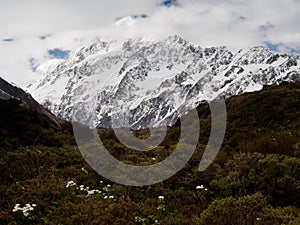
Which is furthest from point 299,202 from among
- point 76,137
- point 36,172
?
point 76,137

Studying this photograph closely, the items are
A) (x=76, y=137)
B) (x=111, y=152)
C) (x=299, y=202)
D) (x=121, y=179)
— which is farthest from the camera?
(x=76, y=137)

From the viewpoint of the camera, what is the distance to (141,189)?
10758mm

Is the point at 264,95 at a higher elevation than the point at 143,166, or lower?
higher

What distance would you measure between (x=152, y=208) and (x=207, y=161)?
12.2 ft

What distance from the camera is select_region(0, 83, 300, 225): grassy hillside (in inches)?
330

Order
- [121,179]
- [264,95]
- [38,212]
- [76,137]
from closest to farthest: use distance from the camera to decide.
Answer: [38,212] < [121,179] < [76,137] < [264,95]

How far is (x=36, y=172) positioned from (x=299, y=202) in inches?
274

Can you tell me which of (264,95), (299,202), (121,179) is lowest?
(299,202)

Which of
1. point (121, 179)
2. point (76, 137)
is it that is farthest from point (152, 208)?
point (76, 137)

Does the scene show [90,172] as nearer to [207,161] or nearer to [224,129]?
[207,161]

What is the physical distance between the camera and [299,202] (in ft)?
32.6

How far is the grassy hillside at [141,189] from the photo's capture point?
27.5 feet

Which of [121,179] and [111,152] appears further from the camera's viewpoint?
[111,152]

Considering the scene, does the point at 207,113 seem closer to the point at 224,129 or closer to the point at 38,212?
the point at 224,129
